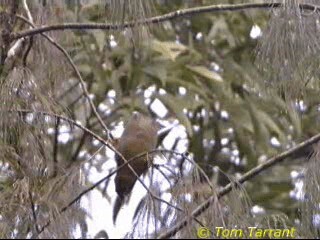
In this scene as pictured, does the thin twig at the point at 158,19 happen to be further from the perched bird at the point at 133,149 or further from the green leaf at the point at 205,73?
the green leaf at the point at 205,73

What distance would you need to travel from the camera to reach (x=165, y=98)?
2.84 metres

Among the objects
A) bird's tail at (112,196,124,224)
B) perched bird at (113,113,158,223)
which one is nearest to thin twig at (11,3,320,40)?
perched bird at (113,113,158,223)

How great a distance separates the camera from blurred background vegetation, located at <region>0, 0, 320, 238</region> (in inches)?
62.2

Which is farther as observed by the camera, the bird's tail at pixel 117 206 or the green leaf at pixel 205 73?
the green leaf at pixel 205 73

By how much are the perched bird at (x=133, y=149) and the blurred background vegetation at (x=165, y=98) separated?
47 millimetres

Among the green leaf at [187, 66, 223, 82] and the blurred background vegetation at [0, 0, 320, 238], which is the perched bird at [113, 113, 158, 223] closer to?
the blurred background vegetation at [0, 0, 320, 238]

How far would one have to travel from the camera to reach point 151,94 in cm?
290

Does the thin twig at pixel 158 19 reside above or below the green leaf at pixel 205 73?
below

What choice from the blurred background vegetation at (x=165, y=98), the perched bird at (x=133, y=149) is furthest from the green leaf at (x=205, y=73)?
the perched bird at (x=133, y=149)

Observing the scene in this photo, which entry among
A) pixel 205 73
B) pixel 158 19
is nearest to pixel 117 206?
pixel 158 19

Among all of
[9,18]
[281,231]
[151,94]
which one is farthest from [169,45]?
[281,231]

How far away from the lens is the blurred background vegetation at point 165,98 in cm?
158

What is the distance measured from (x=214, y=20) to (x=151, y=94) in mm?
432

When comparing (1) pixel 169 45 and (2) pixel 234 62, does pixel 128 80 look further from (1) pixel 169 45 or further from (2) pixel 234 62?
(2) pixel 234 62
